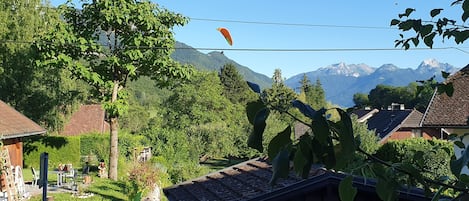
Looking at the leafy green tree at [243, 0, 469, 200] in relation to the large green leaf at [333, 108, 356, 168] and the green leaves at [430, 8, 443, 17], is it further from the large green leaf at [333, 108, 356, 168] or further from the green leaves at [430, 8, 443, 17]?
the green leaves at [430, 8, 443, 17]

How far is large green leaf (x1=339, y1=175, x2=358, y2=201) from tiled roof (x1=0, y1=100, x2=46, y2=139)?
1715 cm

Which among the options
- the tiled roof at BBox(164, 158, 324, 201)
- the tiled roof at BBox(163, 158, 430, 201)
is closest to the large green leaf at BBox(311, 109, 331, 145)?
the tiled roof at BBox(163, 158, 430, 201)

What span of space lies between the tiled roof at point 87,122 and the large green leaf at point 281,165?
3561 centimetres

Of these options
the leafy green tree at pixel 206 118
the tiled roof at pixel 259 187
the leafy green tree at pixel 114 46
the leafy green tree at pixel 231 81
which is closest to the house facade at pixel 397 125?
the leafy green tree at pixel 206 118

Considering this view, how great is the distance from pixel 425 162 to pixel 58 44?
1592cm

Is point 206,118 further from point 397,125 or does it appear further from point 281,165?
point 281,165

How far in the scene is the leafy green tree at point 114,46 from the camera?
15961mm

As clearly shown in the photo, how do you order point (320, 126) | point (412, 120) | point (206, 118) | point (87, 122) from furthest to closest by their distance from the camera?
point (206, 118) → point (87, 122) → point (412, 120) → point (320, 126)

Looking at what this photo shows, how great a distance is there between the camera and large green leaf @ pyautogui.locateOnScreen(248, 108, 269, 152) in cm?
89

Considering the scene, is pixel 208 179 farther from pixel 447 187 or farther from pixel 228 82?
pixel 228 82

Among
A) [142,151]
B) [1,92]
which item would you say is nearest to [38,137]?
[1,92]

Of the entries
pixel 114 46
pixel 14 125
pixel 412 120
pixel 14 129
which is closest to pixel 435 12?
pixel 114 46

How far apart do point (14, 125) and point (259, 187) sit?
1526 cm

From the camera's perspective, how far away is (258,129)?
0.89 metres
